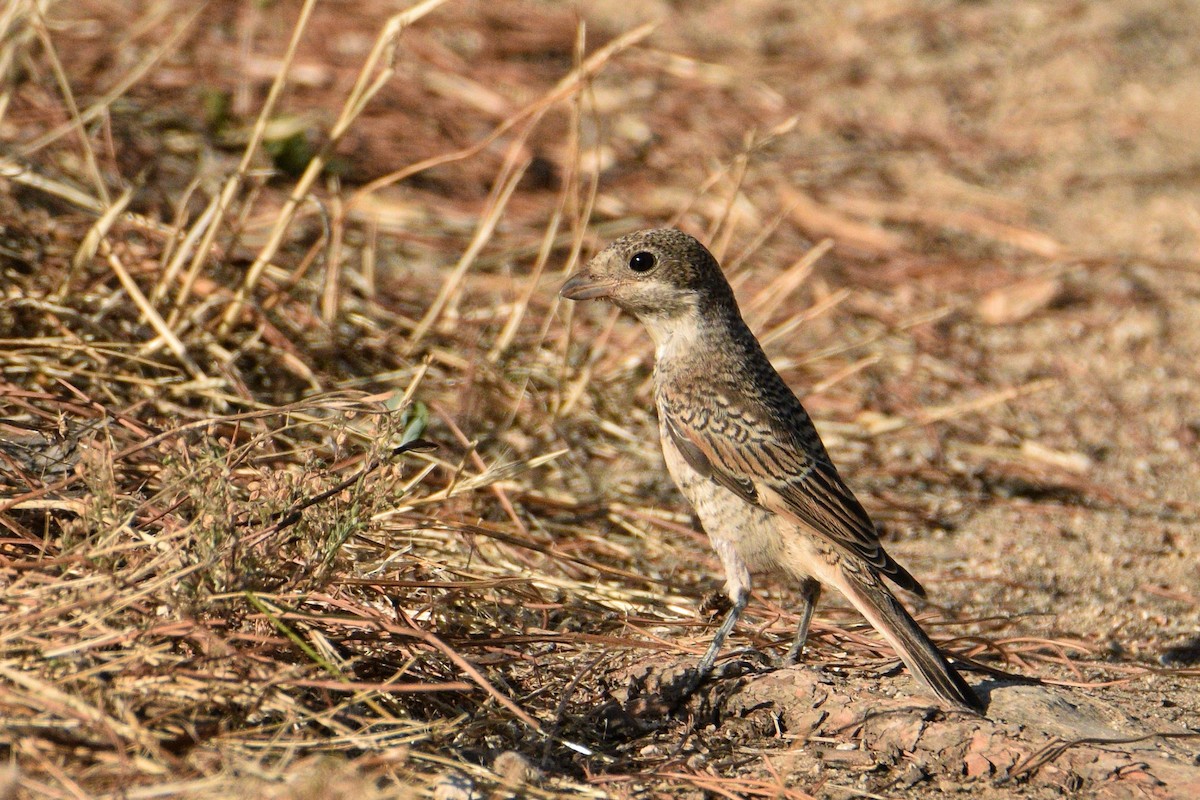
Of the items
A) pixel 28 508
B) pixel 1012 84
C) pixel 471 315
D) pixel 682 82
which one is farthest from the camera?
pixel 1012 84

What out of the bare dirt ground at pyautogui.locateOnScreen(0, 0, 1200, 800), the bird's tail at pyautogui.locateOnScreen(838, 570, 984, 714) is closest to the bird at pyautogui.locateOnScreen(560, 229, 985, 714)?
the bird's tail at pyautogui.locateOnScreen(838, 570, 984, 714)

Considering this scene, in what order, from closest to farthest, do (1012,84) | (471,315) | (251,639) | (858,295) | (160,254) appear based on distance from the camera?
(251,639)
(160,254)
(471,315)
(858,295)
(1012,84)

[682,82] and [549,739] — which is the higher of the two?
[682,82]

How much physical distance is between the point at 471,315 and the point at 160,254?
4.63 feet

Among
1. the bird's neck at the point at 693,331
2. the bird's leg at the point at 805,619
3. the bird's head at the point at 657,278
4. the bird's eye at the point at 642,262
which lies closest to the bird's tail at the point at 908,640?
the bird's leg at the point at 805,619

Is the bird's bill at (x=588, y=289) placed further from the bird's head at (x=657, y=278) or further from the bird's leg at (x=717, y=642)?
the bird's leg at (x=717, y=642)

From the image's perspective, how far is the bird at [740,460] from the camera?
13.3 feet

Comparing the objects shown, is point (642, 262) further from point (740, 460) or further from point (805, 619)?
point (805, 619)

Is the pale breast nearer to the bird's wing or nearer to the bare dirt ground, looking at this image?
the bird's wing

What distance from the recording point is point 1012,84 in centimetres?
998

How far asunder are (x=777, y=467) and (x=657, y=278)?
814 millimetres

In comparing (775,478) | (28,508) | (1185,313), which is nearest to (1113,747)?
(775,478)

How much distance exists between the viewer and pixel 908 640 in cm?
383

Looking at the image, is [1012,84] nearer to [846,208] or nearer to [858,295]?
[846,208]
